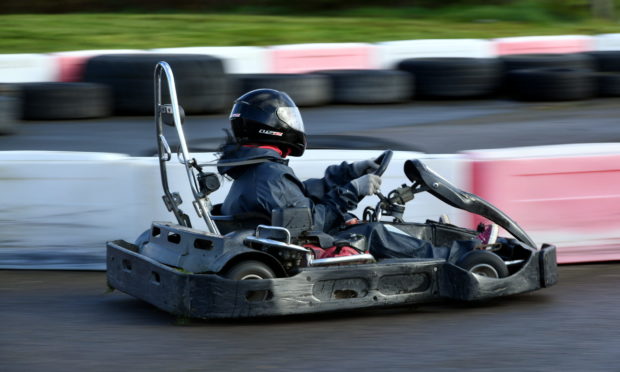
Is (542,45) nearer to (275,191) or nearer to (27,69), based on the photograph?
(27,69)

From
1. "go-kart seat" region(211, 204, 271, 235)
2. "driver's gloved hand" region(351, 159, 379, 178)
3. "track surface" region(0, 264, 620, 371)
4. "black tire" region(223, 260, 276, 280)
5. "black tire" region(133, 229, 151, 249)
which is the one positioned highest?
"driver's gloved hand" region(351, 159, 379, 178)

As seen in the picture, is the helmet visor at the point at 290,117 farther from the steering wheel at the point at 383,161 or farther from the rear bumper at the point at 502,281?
the rear bumper at the point at 502,281

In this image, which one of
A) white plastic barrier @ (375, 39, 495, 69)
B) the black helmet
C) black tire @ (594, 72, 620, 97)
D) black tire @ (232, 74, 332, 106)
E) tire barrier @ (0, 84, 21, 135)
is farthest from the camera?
white plastic barrier @ (375, 39, 495, 69)

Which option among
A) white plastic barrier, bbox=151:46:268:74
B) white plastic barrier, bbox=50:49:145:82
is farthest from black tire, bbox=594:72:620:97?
white plastic barrier, bbox=50:49:145:82

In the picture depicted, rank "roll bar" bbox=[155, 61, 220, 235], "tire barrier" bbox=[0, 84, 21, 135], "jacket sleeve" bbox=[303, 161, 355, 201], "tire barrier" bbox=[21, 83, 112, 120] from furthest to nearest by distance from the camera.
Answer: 1. "tire barrier" bbox=[21, 83, 112, 120]
2. "tire barrier" bbox=[0, 84, 21, 135]
3. "jacket sleeve" bbox=[303, 161, 355, 201]
4. "roll bar" bbox=[155, 61, 220, 235]

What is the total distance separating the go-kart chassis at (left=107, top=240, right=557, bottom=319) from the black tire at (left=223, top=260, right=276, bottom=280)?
73 millimetres

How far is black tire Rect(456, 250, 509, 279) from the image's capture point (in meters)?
5.12

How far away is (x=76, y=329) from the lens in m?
4.77

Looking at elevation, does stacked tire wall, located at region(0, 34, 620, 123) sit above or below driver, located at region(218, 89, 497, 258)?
above

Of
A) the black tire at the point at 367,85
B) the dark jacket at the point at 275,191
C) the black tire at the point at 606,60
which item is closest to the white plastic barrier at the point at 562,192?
the dark jacket at the point at 275,191

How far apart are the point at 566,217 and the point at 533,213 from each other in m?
0.21

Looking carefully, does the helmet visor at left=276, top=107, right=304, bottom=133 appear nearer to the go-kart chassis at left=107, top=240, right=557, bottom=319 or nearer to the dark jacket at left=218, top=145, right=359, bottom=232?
the dark jacket at left=218, top=145, right=359, bottom=232

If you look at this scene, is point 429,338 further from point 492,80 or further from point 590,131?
point 492,80

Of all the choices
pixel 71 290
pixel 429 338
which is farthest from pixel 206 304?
pixel 71 290
